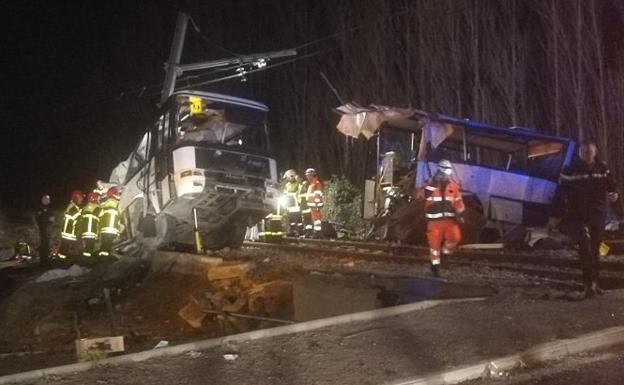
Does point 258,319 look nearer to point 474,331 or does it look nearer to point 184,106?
point 474,331

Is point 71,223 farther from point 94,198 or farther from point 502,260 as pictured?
point 502,260

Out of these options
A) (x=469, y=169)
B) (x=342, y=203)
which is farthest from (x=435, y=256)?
(x=342, y=203)

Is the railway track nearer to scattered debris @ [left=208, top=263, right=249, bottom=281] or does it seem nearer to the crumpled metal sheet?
the crumpled metal sheet

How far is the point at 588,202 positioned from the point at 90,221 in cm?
1148

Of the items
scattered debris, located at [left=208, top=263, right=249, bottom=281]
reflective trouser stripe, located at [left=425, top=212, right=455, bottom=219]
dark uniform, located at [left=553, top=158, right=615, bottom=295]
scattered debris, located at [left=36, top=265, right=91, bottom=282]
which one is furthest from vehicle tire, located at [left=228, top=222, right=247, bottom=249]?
dark uniform, located at [left=553, top=158, right=615, bottom=295]

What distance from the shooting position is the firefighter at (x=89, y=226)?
16.0 m

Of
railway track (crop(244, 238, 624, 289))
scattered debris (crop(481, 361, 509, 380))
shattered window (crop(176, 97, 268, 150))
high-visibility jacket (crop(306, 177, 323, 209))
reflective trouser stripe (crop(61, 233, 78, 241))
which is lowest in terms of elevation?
scattered debris (crop(481, 361, 509, 380))

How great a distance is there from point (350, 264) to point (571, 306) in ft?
17.8

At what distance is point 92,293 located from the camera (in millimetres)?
12344

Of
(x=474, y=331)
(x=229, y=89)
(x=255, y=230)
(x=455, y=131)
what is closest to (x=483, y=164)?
(x=455, y=131)

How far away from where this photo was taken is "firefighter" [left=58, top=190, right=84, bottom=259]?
1653 cm

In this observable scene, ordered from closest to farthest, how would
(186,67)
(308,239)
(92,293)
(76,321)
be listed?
(76,321) → (92,293) → (308,239) → (186,67)

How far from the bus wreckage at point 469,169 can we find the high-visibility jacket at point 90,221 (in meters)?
5.93

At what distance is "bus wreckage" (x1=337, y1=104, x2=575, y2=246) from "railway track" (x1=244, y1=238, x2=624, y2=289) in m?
1.01
